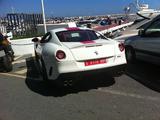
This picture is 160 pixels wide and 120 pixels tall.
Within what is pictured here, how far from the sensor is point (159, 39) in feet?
21.1

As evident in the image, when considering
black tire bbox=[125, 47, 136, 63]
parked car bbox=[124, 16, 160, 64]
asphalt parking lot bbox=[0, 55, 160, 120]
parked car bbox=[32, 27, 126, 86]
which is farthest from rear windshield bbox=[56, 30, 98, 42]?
black tire bbox=[125, 47, 136, 63]

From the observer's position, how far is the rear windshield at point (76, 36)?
6664 millimetres

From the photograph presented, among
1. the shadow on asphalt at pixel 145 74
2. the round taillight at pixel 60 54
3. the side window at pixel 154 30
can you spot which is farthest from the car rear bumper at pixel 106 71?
the side window at pixel 154 30

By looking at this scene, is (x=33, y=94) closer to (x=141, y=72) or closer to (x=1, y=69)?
(x=141, y=72)

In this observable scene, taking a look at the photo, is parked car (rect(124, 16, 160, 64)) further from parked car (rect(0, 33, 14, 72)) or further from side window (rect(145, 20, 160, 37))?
parked car (rect(0, 33, 14, 72))

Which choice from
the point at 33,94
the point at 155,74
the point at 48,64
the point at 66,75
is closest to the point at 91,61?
the point at 66,75

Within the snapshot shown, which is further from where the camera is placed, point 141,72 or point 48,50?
point 141,72

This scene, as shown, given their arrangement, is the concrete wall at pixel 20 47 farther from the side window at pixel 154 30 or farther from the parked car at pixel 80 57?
the side window at pixel 154 30

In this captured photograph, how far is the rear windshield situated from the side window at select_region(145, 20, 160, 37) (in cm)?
142

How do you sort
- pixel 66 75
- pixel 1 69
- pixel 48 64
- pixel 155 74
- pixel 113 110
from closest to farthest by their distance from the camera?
pixel 113 110, pixel 66 75, pixel 48 64, pixel 155 74, pixel 1 69

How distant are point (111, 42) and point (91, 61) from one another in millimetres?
811

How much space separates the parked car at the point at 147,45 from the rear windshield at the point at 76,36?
55.6 inches

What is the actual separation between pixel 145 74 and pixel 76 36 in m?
2.10

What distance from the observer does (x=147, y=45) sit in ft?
23.5
